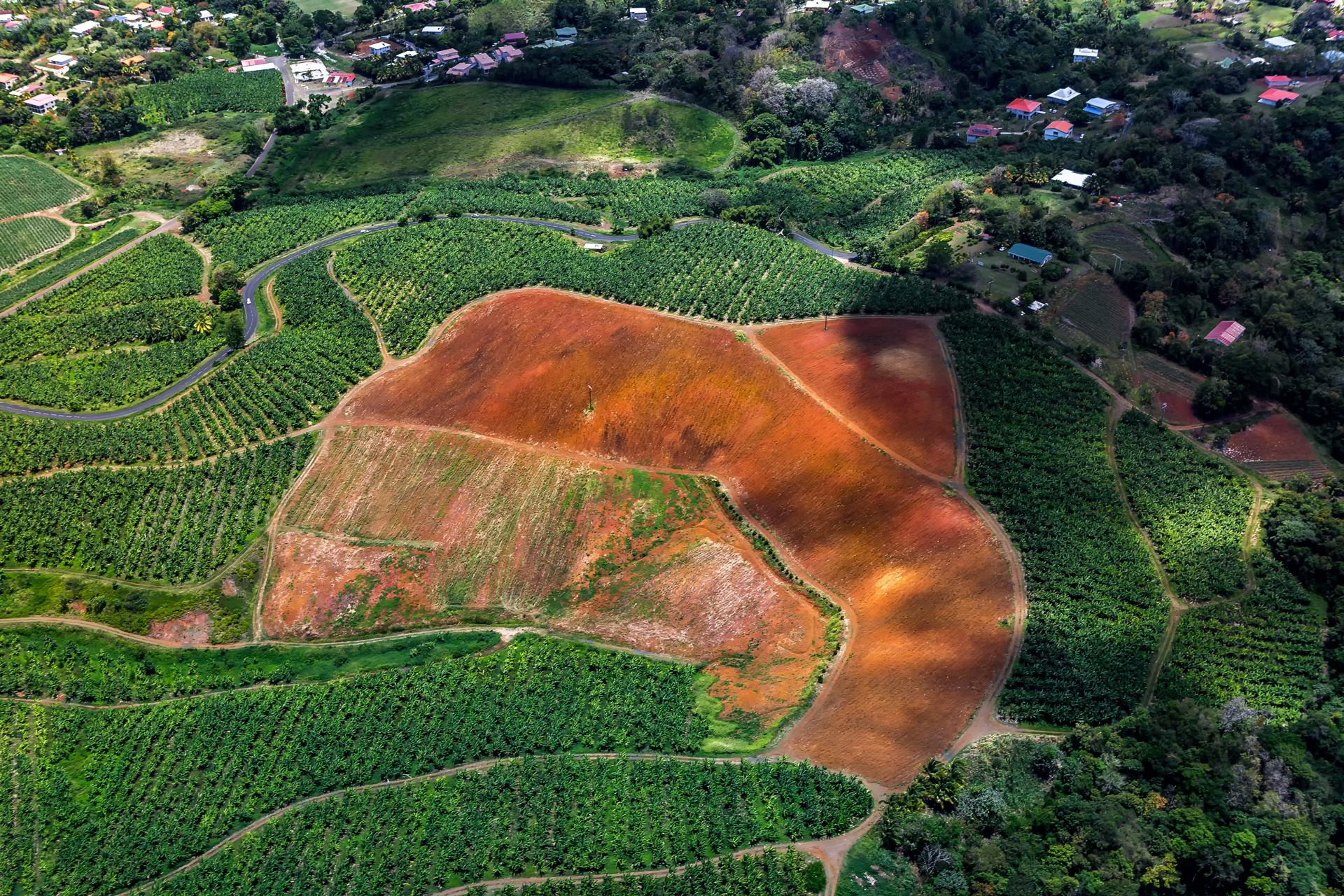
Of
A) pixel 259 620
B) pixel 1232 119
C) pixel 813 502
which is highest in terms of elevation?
pixel 1232 119

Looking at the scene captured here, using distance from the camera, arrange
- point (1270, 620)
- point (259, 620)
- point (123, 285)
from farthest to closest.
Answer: point (123, 285) < point (259, 620) < point (1270, 620)

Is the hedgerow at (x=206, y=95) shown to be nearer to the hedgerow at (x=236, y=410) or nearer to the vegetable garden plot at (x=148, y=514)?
the hedgerow at (x=236, y=410)

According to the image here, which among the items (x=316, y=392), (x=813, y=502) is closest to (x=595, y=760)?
(x=813, y=502)

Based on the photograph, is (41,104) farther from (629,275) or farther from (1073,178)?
(1073,178)

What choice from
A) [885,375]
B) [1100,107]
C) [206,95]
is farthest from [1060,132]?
[206,95]

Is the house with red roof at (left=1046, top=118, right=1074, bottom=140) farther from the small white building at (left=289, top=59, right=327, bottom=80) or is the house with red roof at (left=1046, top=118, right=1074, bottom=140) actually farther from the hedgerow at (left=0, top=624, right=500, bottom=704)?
the small white building at (left=289, top=59, right=327, bottom=80)

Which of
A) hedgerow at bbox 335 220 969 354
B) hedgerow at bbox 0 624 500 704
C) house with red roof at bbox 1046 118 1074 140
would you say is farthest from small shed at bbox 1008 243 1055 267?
hedgerow at bbox 0 624 500 704

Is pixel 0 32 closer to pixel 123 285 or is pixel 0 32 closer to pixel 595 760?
pixel 123 285
